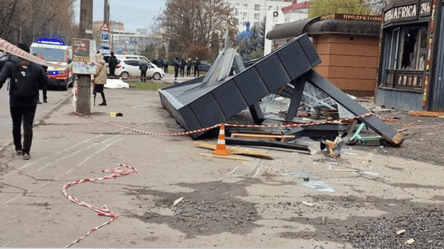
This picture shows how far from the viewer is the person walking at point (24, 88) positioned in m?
8.94

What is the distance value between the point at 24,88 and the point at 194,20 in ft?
181

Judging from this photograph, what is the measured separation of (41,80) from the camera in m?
9.21

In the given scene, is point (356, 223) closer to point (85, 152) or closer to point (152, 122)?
point (85, 152)

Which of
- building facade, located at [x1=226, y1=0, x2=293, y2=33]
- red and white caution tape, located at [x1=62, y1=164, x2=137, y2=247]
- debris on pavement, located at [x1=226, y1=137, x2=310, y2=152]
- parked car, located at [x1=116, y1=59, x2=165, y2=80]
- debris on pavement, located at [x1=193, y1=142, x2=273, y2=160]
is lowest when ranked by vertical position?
red and white caution tape, located at [x1=62, y1=164, x2=137, y2=247]

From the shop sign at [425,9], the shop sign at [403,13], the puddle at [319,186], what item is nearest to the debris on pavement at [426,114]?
the shop sign at [425,9]

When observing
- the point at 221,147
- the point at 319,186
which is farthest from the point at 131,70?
the point at 319,186

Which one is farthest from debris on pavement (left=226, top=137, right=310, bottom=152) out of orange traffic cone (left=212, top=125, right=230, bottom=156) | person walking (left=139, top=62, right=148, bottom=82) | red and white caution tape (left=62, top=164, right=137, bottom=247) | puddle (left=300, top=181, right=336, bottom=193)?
person walking (left=139, top=62, right=148, bottom=82)

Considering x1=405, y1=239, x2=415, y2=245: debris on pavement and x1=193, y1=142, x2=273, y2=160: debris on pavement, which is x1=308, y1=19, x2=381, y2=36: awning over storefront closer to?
x1=193, y1=142, x2=273, y2=160: debris on pavement

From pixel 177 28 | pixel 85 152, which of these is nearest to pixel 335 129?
pixel 85 152

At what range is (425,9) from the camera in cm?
1950

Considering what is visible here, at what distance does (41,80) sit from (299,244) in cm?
612

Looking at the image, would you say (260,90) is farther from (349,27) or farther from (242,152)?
(349,27)

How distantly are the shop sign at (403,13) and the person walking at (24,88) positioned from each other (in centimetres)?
1619

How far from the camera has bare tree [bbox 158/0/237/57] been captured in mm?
61625
